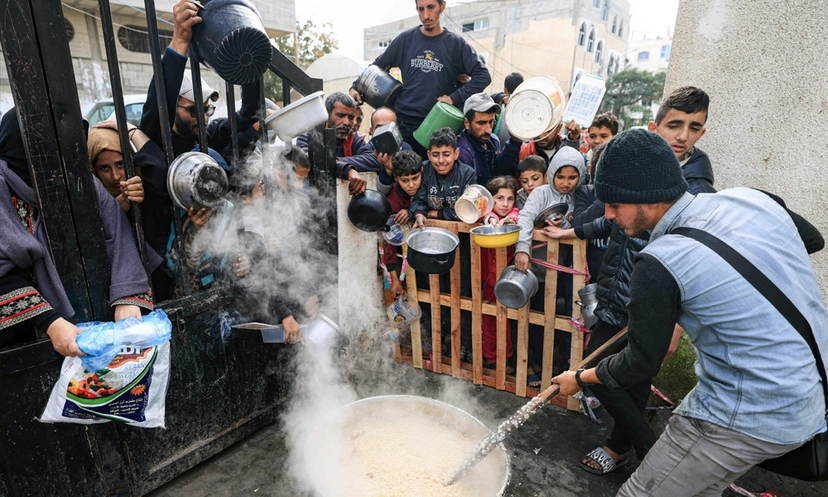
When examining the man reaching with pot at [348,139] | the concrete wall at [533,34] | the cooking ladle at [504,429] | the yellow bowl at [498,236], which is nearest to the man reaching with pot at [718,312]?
the cooking ladle at [504,429]

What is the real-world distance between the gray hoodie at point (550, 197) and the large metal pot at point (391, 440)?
4.74ft

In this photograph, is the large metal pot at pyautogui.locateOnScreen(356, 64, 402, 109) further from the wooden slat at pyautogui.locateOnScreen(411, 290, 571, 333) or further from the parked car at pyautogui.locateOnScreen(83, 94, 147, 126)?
the parked car at pyautogui.locateOnScreen(83, 94, 147, 126)

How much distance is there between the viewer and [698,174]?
263cm

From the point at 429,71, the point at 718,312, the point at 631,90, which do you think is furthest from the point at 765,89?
the point at 631,90

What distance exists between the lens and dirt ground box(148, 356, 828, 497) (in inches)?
108

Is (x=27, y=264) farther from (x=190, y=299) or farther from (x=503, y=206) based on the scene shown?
(x=503, y=206)

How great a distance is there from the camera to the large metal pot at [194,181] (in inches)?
86.3

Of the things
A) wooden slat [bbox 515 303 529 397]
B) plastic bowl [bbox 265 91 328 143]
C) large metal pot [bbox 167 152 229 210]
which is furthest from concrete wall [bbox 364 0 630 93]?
large metal pot [bbox 167 152 229 210]

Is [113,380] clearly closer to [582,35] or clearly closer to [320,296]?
[320,296]

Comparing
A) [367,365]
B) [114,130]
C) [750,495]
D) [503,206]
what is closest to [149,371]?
[114,130]

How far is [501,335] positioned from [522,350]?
217 mm

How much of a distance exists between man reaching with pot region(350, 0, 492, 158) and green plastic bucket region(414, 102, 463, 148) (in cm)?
34

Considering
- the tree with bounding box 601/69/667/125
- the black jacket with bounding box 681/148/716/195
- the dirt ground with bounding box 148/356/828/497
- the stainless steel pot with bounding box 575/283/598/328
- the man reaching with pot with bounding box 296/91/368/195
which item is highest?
the tree with bounding box 601/69/667/125

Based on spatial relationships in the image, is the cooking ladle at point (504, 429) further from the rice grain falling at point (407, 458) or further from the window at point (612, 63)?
the window at point (612, 63)
